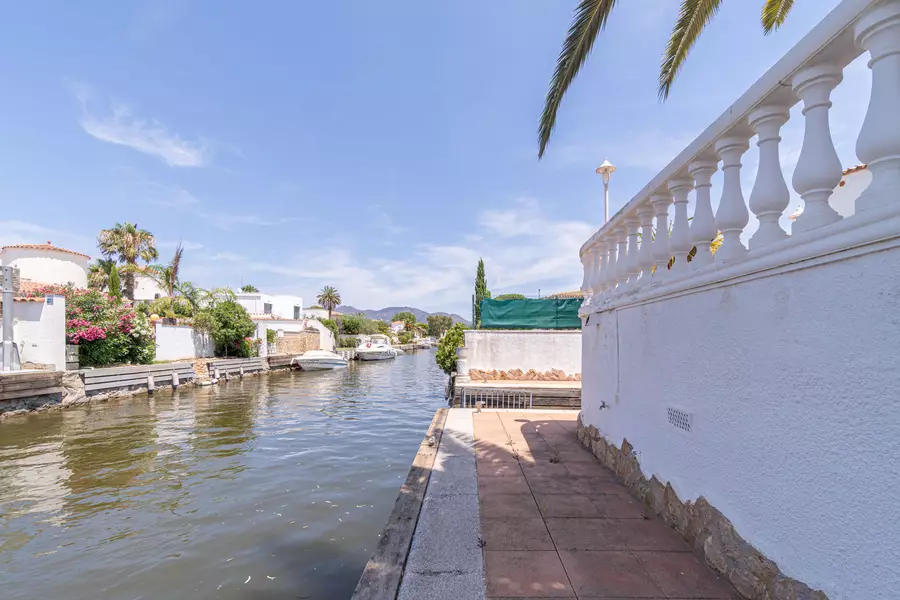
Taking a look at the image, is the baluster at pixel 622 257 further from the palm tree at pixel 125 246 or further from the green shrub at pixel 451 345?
the palm tree at pixel 125 246

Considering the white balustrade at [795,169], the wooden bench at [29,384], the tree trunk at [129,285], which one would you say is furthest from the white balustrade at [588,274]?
the tree trunk at [129,285]

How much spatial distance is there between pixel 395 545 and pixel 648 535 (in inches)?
75.5

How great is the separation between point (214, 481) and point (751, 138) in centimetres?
838

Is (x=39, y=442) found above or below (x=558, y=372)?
below

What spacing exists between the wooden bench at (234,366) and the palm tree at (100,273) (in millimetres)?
16860

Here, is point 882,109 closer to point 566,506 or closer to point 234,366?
point 566,506

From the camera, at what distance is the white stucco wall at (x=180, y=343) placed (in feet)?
71.9

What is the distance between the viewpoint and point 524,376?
40.0 feet

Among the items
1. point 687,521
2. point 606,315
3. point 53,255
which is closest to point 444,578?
point 687,521

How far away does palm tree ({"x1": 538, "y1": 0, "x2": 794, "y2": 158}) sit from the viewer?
14.5ft

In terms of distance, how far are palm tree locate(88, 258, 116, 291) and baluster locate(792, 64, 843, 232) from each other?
4164 cm

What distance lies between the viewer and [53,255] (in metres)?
31.0

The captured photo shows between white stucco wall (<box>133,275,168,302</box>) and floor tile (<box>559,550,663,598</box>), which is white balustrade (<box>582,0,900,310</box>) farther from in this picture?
white stucco wall (<box>133,275,168,302</box>)

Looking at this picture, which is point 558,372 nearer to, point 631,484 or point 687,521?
point 631,484
